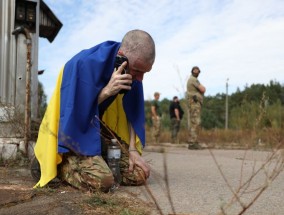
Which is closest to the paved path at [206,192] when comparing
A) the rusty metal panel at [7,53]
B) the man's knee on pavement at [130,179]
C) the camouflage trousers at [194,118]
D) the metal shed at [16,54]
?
the man's knee on pavement at [130,179]

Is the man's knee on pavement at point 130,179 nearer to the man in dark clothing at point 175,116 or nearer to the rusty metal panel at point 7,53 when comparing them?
the rusty metal panel at point 7,53

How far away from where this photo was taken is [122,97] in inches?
152

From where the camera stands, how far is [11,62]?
5180mm

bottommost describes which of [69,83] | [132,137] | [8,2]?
[132,137]

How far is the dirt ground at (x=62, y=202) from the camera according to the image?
8.21 feet

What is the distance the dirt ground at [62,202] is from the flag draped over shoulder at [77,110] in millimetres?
191

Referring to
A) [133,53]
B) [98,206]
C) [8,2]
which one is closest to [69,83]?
[133,53]

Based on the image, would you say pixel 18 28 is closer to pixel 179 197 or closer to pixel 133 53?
pixel 133 53

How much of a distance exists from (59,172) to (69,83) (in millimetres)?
775

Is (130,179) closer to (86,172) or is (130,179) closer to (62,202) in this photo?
(86,172)

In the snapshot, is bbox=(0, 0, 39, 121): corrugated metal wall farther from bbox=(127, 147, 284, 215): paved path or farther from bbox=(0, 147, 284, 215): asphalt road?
bbox=(127, 147, 284, 215): paved path

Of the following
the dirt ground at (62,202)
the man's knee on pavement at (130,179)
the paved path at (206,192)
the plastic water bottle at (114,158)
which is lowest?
the paved path at (206,192)

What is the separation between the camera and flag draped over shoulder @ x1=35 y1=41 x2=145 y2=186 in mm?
3191

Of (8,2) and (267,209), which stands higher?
(8,2)
